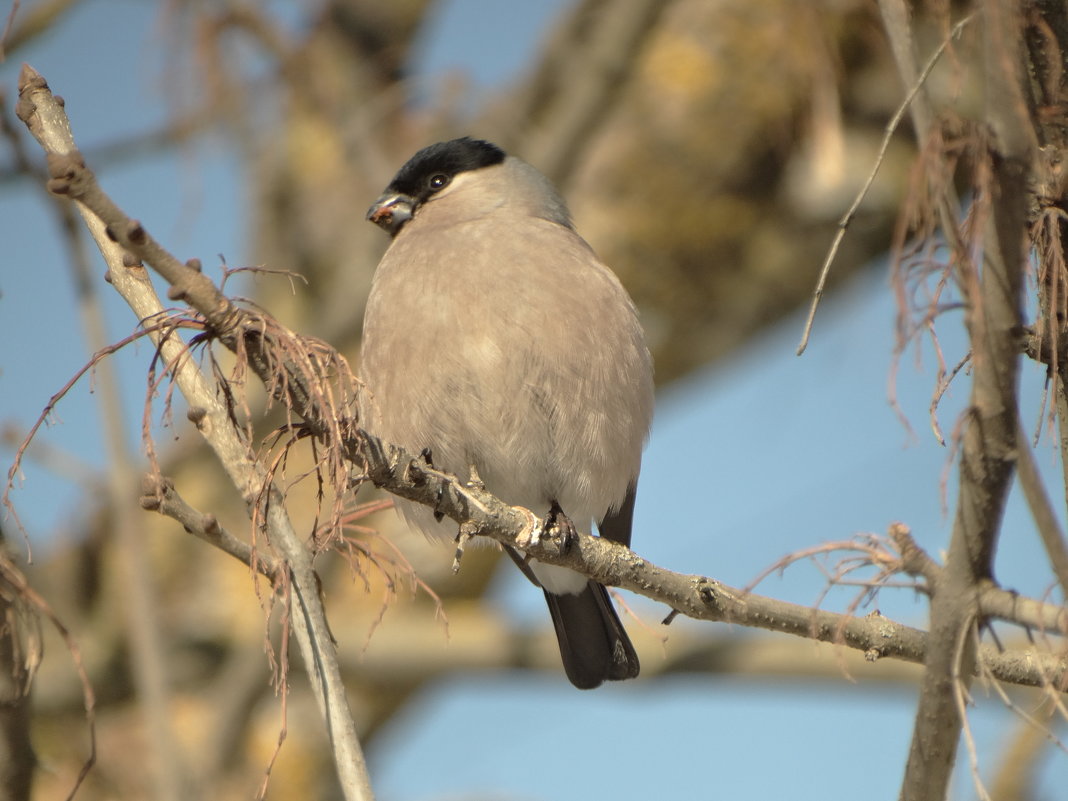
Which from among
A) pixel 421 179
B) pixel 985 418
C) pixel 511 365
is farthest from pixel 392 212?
pixel 985 418

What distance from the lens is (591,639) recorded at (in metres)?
3.80

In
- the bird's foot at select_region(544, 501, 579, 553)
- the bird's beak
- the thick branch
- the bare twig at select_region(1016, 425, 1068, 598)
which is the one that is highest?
the bird's beak

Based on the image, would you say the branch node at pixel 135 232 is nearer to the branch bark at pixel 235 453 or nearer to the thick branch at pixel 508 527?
the thick branch at pixel 508 527

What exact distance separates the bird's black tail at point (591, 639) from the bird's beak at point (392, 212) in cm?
129

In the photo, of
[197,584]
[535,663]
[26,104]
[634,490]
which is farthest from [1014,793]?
[197,584]

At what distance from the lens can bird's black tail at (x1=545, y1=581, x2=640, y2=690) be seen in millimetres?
3713

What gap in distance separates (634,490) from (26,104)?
2.36m

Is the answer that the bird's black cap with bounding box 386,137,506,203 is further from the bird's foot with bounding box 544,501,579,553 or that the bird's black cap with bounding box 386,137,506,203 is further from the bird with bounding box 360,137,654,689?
the bird's foot with bounding box 544,501,579,553

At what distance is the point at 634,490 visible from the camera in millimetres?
3736

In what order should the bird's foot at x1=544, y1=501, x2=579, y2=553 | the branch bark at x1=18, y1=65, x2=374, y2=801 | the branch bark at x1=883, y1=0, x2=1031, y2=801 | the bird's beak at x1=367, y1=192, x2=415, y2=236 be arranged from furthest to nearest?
the bird's beak at x1=367, y1=192, x2=415, y2=236
the bird's foot at x1=544, y1=501, x2=579, y2=553
the branch bark at x1=18, y1=65, x2=374, y2=801
the branch bark at x1=883, y1=0, x2=1031, y2=801

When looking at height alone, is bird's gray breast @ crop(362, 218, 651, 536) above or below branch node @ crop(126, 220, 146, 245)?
above

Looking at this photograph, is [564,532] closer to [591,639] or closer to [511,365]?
[511,365]

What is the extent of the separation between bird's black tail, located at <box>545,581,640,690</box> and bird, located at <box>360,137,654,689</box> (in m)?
0.27

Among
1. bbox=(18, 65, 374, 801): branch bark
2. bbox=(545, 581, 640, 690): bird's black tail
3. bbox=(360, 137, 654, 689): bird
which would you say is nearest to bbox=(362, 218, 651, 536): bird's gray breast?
bbox=(360, 137, 654, 689): bird
